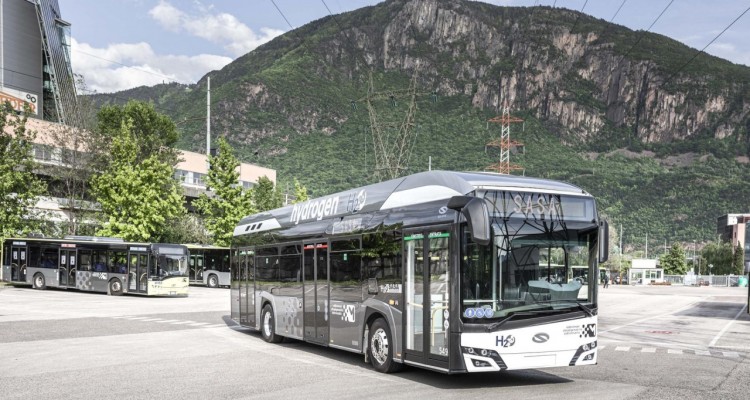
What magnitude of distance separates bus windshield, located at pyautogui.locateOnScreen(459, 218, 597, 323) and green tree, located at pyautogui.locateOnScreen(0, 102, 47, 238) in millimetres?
46487

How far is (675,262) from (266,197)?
3069 inches

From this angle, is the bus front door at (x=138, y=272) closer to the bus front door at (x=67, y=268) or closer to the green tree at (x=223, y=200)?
the bus front door at (x=67, y=268)

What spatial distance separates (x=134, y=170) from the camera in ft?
182

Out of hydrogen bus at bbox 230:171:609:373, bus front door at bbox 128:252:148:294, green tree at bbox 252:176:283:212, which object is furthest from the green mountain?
hydrogen bus at bbox 230:171:609:373

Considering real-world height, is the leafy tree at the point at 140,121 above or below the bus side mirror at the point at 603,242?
above

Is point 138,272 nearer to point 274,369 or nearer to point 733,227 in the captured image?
point 274,369

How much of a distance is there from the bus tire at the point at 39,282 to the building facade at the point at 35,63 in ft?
106

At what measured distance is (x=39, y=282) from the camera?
44562 millimetres

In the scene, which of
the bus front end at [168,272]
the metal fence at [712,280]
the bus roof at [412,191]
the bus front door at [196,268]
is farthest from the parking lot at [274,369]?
the metal fence at [712,280]

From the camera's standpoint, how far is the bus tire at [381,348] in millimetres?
12289

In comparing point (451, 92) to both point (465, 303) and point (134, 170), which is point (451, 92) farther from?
point (465, 303)

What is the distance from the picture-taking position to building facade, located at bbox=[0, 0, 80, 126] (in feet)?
264

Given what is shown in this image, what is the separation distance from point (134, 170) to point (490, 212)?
48.6 m

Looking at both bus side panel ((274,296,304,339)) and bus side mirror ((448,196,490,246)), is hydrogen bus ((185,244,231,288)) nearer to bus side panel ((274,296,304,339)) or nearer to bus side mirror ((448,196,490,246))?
bus side panel ((274,296,304,339))
